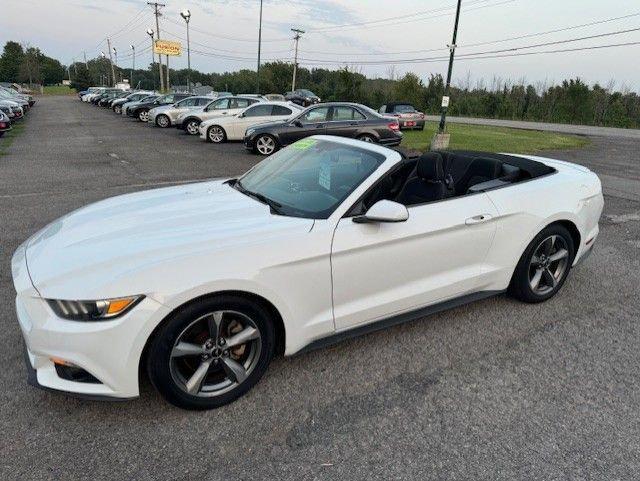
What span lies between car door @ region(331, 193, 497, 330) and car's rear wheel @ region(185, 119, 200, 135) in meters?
17.7

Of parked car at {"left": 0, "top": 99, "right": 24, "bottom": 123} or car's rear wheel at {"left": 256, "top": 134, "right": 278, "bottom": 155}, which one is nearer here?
car's rear wheel at {"left": 256, "top": 134, "right": 278, "bottom": 155}

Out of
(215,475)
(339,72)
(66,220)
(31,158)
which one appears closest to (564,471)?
(215,475)

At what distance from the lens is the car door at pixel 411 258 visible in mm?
2662

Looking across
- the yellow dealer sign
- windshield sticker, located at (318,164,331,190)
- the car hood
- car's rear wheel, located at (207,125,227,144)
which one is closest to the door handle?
windshield sticker, located at (318,164,331,190)

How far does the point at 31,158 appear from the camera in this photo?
12109 mm

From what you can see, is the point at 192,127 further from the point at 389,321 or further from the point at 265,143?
the point at 389,321

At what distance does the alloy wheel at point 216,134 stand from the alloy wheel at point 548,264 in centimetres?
1433

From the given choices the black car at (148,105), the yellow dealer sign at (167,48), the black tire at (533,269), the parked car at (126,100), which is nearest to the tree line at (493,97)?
the yellow dealer sign at (167,48)

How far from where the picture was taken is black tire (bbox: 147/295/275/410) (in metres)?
2.21

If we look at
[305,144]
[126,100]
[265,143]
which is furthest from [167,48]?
[305,144]

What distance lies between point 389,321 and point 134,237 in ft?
5.44

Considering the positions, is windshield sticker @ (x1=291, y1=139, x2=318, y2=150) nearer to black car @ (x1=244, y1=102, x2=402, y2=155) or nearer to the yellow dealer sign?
black car @ (x1=244, y1=102, x2=402, y2=155)

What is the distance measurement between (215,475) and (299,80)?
78.5 m

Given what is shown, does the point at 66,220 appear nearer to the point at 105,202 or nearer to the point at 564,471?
the point at 105,202
